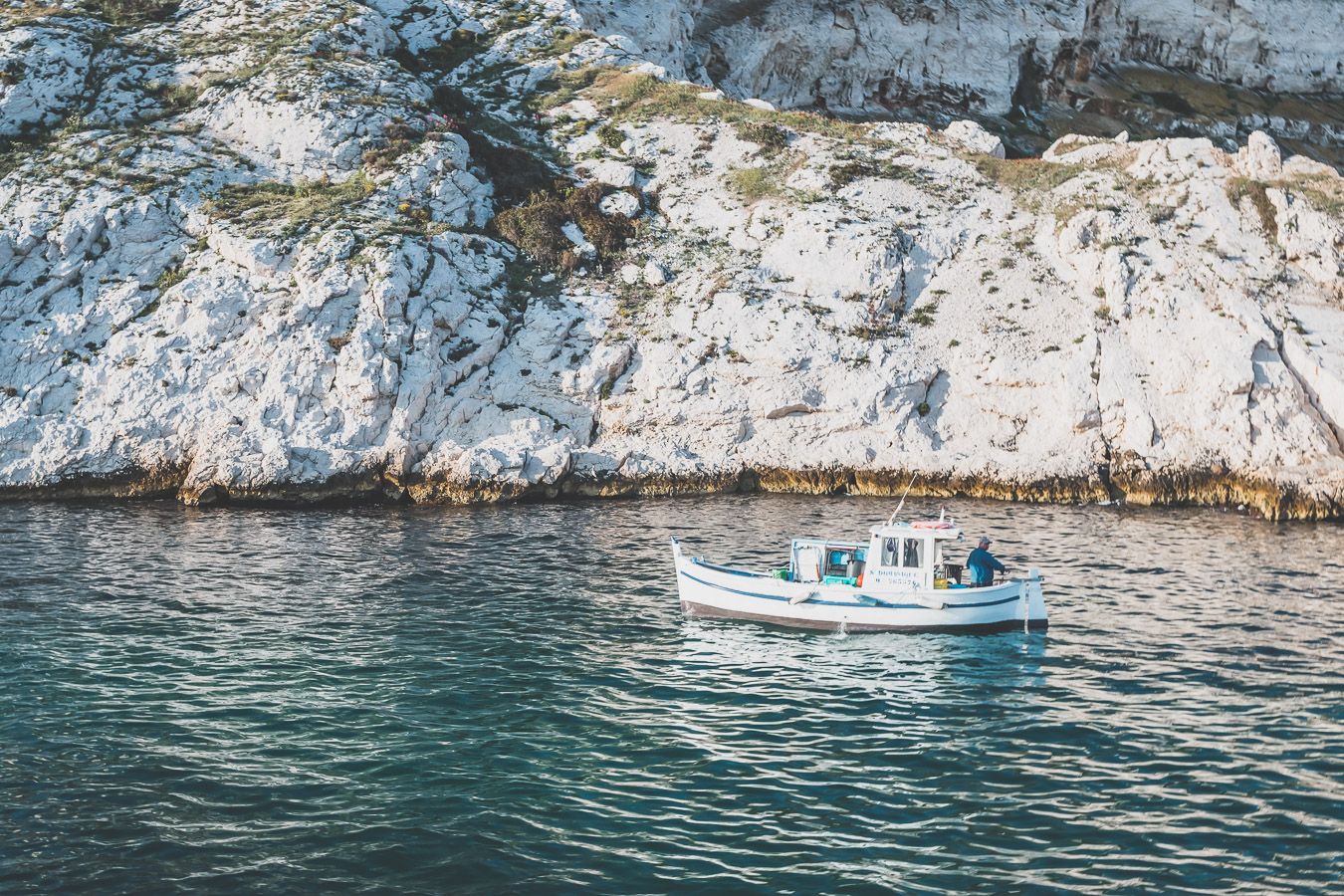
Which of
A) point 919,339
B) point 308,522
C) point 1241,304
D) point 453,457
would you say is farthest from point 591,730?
point 1241,304

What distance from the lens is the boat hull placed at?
29688 mm

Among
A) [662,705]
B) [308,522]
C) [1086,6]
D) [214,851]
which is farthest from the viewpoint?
[1086,6]

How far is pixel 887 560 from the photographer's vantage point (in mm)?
31078

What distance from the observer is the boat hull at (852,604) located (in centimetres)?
2969

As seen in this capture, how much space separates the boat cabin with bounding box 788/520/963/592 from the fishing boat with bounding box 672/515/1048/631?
0.03m

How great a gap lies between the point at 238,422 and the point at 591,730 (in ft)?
108

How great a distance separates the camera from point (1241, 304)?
50781 millimetres

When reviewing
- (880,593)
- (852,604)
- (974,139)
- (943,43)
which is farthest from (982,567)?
(943,43)

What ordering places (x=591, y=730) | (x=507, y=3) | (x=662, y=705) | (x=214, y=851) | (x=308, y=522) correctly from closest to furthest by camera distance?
(x=214, y=851)
(x=591, y=730)
(x=662, y=705)
(x=308, y=522)
(x=507, y=3)

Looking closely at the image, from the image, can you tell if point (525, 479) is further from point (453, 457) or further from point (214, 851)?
point (214, 851)

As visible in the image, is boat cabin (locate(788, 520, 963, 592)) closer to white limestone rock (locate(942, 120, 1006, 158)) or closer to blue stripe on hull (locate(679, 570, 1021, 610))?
blue stripe on hull (locate(679, 570, 1021, 610))

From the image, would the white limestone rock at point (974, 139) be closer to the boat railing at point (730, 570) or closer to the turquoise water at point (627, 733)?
the turquoise water at point (627, 733)

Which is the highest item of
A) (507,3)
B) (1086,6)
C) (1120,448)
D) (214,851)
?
(1086,6)

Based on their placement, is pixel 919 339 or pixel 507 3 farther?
pixel 507 3
